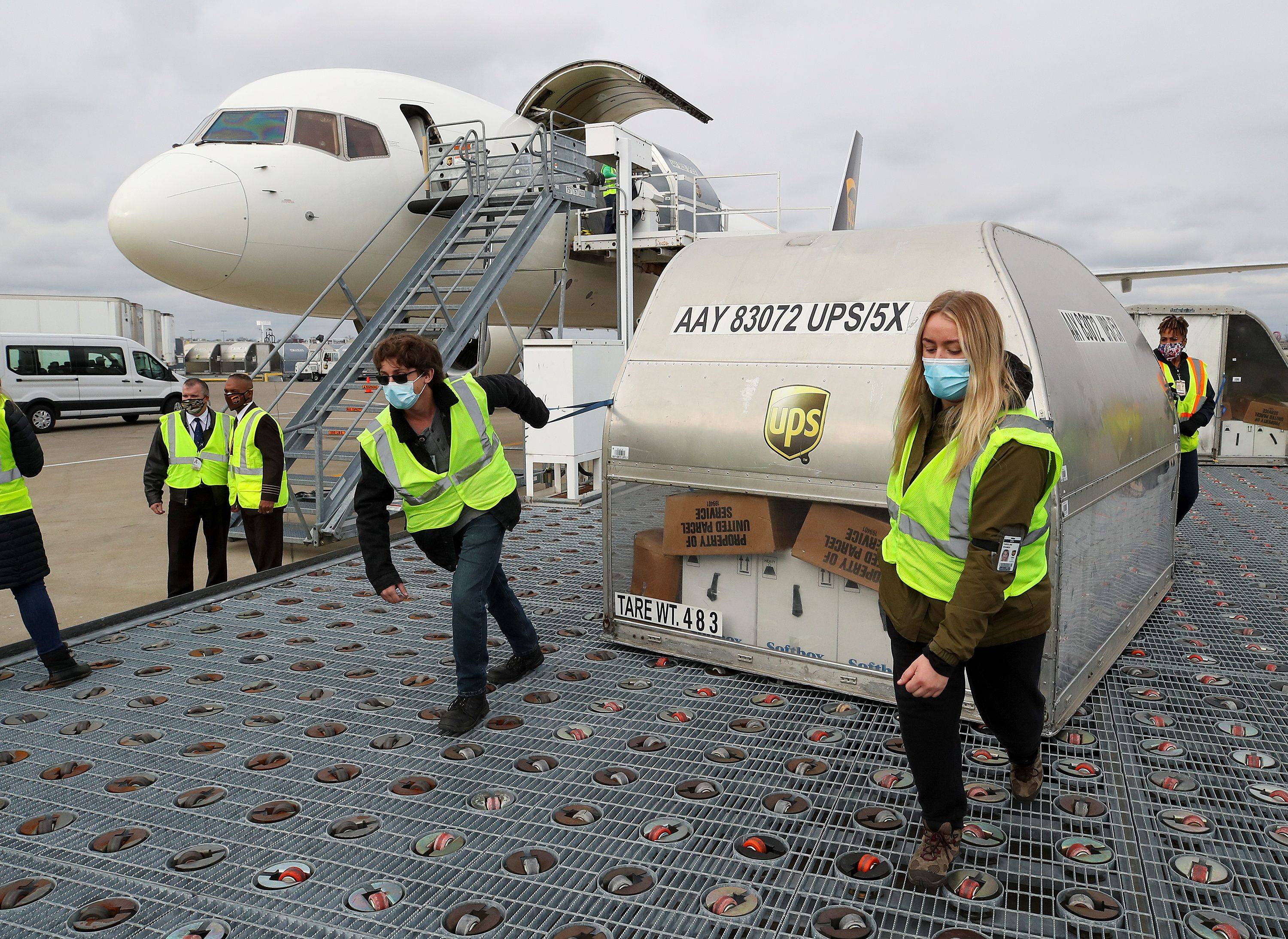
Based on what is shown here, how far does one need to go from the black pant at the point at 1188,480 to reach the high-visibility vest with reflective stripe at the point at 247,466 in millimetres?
6703

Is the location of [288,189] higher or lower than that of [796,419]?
higher

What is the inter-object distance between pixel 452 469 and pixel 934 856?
8.21ft

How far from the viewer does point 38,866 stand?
2.84 metres

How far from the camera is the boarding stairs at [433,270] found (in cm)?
841

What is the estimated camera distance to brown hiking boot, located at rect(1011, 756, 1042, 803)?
122 inches

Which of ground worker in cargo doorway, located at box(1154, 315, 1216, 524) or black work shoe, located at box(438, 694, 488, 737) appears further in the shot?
ground worker in cargo doorway, located at box(1154, 315, 1216, 524)

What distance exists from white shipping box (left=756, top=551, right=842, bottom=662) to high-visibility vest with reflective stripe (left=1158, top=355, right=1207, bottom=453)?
375cm

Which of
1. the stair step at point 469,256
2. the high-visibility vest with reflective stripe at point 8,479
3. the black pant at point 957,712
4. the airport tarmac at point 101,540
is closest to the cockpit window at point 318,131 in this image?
the stair step at point 469,256

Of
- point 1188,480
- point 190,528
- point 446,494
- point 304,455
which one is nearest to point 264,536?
point 190,528

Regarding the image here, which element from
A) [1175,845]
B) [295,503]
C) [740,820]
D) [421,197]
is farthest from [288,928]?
[421,197]

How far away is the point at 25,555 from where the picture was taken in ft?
14.3

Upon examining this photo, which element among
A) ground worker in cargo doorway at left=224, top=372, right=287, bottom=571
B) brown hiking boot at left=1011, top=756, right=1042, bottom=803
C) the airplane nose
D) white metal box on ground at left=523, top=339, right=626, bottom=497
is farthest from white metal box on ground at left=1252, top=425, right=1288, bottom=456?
the airplane nose

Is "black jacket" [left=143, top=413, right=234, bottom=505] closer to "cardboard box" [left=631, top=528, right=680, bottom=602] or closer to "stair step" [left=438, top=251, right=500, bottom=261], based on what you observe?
"cardboard box" [left=631, top=528, right=680, bottom=602]

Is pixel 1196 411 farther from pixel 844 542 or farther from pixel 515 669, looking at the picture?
pixel 515 669
